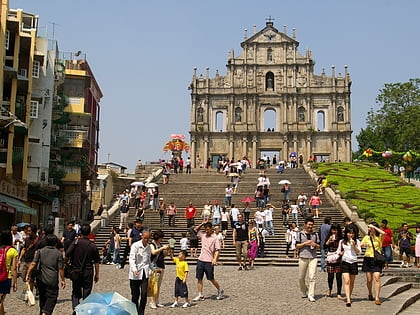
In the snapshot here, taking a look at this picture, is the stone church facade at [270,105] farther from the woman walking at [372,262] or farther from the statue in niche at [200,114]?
the woman walking at [372,262]

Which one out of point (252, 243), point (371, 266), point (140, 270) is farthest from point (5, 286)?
point (252, 243)

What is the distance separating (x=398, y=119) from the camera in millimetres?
58250

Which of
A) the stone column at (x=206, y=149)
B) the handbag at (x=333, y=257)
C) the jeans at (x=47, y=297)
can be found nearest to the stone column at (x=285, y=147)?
the stone column at (x=206, y=149)

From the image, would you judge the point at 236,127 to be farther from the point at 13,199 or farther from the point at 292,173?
the point at 13,199

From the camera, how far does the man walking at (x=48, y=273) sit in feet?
34.6

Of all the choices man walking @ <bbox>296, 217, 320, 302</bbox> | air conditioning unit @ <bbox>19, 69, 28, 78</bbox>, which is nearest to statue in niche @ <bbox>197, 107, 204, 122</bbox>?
air conditioning unit @ <bbox>19, 69, 28, 78</bbox>

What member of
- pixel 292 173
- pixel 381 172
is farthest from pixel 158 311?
pixel 381 172

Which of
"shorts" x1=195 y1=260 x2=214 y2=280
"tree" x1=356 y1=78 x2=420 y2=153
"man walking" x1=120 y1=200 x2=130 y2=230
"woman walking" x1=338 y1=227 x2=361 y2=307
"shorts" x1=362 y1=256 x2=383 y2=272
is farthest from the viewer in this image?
"tree" x1=356 y1=78 x2=420 y2=153

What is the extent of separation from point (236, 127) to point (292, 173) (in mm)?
21457

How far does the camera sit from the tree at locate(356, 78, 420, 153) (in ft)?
182

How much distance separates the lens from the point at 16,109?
3128cm

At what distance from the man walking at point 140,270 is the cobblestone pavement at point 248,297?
42.8 inches

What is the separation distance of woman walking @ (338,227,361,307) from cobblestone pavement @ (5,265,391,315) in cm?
52

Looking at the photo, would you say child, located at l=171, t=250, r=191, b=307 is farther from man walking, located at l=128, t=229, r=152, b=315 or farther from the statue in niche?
the statue in niche
